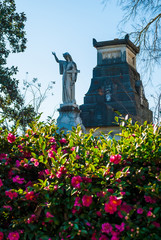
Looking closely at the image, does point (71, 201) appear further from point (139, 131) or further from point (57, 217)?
point (139, 131)

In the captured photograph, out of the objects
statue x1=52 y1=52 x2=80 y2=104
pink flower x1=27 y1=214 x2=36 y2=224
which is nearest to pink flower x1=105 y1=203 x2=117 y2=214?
pink flower x1=27 y1=214 x2=36 y2=224

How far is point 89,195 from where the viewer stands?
97.0 inches

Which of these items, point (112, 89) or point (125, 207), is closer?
point (125, 207)

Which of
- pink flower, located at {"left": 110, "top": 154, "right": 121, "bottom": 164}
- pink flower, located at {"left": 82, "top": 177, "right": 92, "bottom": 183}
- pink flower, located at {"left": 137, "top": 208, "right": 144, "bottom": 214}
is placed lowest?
pink flower, located at {"left": 137, "top": 208, "right": 144, "bottom": 214}

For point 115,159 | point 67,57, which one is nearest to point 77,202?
point 115,159

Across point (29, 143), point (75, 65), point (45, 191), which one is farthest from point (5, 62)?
point (45, 191)

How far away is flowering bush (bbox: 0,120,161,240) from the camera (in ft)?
7.78

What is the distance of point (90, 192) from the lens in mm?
2480

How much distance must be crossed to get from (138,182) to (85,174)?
451 mm

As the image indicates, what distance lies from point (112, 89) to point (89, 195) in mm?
25180

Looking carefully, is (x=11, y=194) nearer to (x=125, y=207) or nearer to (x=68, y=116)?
(x=125, y=207)

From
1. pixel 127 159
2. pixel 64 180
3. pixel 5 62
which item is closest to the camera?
pixel 64 180

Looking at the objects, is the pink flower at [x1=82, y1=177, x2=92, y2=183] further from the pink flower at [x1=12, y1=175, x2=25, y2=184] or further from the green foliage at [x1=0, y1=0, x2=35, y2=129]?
the green foliage at [x1=0, y1=0, x2=35, y2=129]

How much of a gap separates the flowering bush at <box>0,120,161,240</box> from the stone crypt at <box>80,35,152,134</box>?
22783 millimetres
